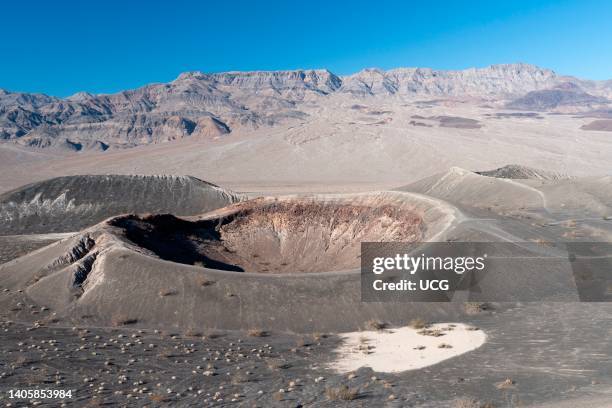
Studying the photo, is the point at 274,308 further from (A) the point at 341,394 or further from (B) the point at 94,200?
(B) the point at 94,200

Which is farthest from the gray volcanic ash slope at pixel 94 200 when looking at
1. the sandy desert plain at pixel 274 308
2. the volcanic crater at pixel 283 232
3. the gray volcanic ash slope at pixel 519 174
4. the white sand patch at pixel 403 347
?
the white sand patch at pixel 403 347

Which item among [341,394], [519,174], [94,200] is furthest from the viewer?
[519,174]

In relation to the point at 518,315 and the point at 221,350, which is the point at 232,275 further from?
the point at 518,315

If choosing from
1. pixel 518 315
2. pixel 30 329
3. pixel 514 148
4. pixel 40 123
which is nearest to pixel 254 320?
pixel 30 329

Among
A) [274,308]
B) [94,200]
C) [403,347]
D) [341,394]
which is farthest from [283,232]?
[94,200]

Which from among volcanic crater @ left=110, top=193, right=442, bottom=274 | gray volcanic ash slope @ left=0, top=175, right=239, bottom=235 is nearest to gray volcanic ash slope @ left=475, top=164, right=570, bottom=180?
volcanic crater @ left=110, top=193, right=442, bottom=274

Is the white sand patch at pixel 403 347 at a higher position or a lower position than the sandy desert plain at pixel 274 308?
lower

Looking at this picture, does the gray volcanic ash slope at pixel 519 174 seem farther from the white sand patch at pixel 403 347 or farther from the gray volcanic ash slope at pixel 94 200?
the white sand patch at pixel 403 347
